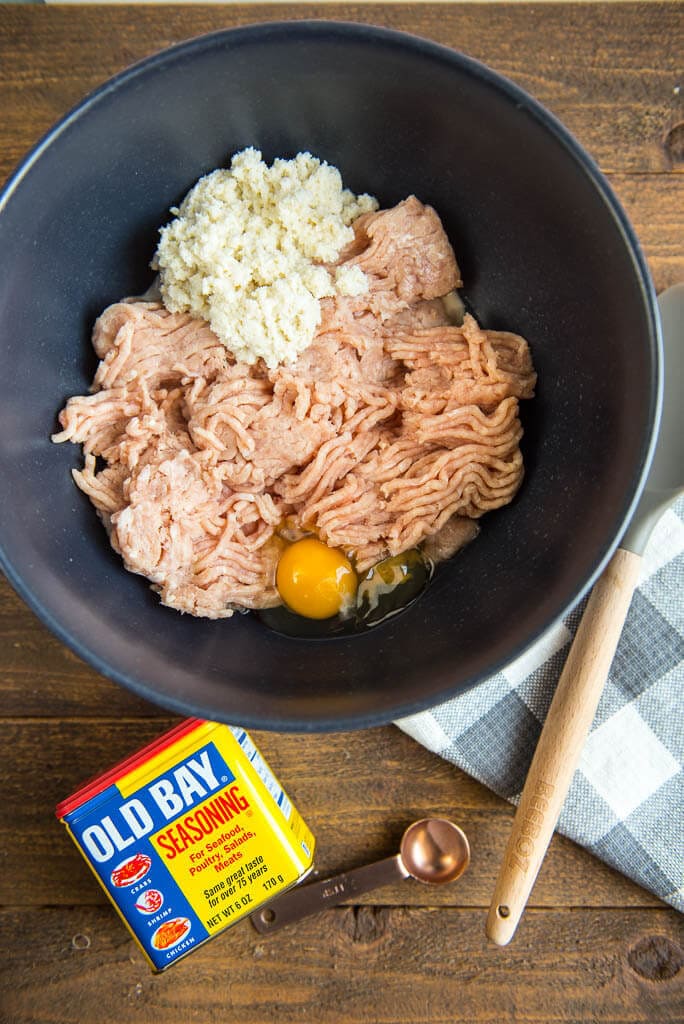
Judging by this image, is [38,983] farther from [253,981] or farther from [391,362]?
[391,362]

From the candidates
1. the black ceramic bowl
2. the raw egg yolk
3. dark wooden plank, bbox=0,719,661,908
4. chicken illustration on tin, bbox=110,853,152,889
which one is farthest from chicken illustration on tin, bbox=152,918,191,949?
the raw egg yolk

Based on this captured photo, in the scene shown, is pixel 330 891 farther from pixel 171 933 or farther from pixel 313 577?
pixel 313 577

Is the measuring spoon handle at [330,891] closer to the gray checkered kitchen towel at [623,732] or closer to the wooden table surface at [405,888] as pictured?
the wooden table surface at [405,888]

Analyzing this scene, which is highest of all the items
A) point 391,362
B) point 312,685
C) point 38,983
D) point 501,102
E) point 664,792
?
point 501,102

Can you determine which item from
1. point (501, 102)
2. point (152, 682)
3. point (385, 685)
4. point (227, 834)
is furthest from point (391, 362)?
point (227, 834)

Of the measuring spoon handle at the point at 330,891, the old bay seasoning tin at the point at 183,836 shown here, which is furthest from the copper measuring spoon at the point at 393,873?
the old bay seasoning tin at the point at 183,836

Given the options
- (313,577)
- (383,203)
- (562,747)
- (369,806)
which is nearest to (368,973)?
(369,806)
